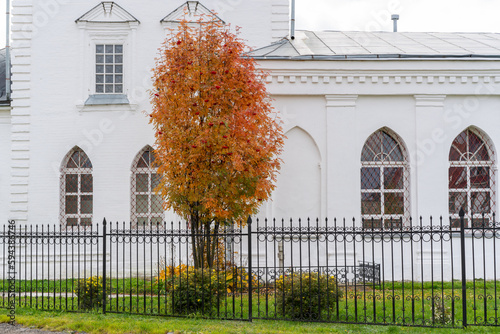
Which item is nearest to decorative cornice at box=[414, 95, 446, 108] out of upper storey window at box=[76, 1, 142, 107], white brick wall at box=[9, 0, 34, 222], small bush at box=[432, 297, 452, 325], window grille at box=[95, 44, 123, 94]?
small bush at box=[432, 297, 452, 325]

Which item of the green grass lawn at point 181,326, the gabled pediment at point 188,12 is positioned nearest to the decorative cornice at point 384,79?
the gabled pediment at point 188,12

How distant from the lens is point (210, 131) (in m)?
10.4

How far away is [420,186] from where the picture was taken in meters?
13.5

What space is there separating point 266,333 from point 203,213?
3937 millimetres

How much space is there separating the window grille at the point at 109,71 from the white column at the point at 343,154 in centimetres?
603

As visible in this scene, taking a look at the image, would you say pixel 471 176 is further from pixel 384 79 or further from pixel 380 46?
pixel 380 46

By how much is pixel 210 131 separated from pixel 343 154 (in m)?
4.50

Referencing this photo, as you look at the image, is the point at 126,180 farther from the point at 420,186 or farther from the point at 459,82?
the point at 459,82

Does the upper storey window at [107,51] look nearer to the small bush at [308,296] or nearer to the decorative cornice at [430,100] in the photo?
the decorative cornice at [430,100]

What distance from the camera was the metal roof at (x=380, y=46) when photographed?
1359 cm

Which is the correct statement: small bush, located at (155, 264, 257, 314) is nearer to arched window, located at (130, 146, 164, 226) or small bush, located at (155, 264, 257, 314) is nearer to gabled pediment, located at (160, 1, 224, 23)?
arched window, located at (130, 146, 164, 226)

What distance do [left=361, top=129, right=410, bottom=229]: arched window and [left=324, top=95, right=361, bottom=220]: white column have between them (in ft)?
1.48

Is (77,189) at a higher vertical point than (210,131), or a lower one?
lower

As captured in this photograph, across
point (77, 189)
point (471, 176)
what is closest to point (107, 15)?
point (77, 189)
